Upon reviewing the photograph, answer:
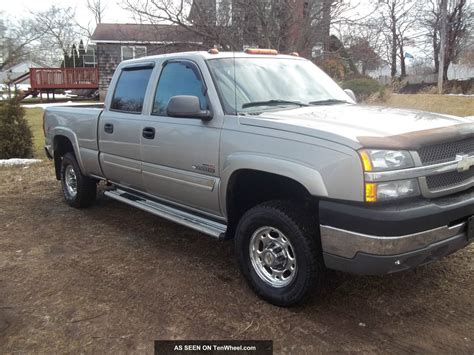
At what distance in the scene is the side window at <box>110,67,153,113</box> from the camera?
193 inches

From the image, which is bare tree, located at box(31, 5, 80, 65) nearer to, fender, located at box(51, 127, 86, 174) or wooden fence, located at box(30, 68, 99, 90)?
wooden fence, located at box(30, 68, 99, 90)

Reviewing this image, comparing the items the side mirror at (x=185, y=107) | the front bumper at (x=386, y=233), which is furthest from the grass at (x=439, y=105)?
the front bumper at (x=386, y=233)

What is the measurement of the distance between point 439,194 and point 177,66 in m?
2.61

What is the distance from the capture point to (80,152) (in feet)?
19.3

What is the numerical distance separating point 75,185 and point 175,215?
2607 mm

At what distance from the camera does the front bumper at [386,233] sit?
113 inches

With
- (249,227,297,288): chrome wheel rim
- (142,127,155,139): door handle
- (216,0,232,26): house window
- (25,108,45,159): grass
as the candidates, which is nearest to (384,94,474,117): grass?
(216,0,232,26): house window

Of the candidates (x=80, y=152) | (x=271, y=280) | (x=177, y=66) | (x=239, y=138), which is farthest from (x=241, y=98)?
(x=80, y=152)

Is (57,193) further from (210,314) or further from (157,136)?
(210,314)

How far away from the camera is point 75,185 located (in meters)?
6.46

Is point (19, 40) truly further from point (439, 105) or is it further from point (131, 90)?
point (131, 90)

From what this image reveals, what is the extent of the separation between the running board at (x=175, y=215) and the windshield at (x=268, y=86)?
0.97 metres

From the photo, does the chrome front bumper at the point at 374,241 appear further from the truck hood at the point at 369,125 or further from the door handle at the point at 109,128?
the door handle at the point at 109,128

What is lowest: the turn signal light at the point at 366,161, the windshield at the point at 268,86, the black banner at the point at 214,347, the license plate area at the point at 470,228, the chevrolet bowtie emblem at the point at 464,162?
the black banner at the point at 214,347
